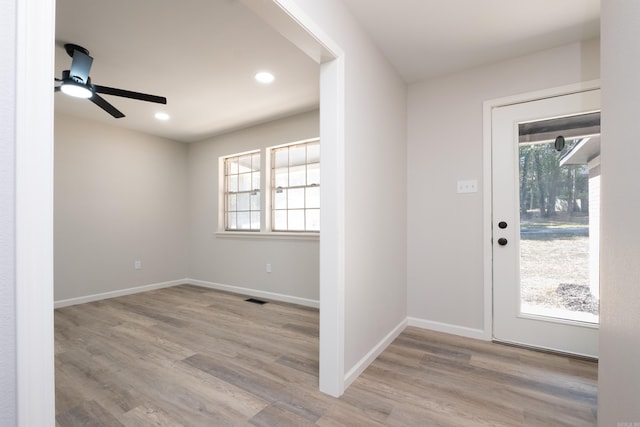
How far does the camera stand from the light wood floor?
5.47 feet

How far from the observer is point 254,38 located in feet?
7.57

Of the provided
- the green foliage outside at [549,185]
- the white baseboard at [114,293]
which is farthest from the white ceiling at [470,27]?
the white baseboard at [114,293]

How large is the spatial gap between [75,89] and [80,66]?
18 cm

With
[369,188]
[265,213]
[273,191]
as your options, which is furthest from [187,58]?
[265,213]

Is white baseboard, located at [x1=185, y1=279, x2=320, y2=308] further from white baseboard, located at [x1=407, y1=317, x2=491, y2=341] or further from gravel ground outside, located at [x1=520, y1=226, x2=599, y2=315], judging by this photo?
gravel ground outside, located at [x1=520, y1=226, x2=599, y2=315]

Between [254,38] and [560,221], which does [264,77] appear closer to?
[254,38]

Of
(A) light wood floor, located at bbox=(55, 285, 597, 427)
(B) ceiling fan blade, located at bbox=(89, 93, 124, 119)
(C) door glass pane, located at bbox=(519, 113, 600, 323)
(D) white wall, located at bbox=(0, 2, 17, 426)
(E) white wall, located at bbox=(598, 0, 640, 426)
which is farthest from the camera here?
(B) ceiling fan blade, located at bbox=(89, 93, 124, 119)

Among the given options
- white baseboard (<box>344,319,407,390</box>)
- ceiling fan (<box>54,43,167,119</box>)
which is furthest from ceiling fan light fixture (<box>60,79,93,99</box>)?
white baseboard (<box>344,319,407,390</box>)

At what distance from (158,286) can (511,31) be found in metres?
5.49

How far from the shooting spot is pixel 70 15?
2.02 meters

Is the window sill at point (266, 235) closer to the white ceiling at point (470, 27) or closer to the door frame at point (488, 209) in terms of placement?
the door frame at point (488, 209)

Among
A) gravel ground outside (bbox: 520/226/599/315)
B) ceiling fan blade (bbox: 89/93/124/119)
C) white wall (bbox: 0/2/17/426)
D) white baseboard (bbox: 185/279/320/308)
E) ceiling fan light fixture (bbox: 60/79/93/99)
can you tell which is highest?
ceiling fan blade (bbox: 89/93/124/119)

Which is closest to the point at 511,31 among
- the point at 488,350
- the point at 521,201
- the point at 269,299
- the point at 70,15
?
the point at 521,201

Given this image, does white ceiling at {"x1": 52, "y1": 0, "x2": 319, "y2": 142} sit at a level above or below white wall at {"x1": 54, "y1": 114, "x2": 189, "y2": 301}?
above
